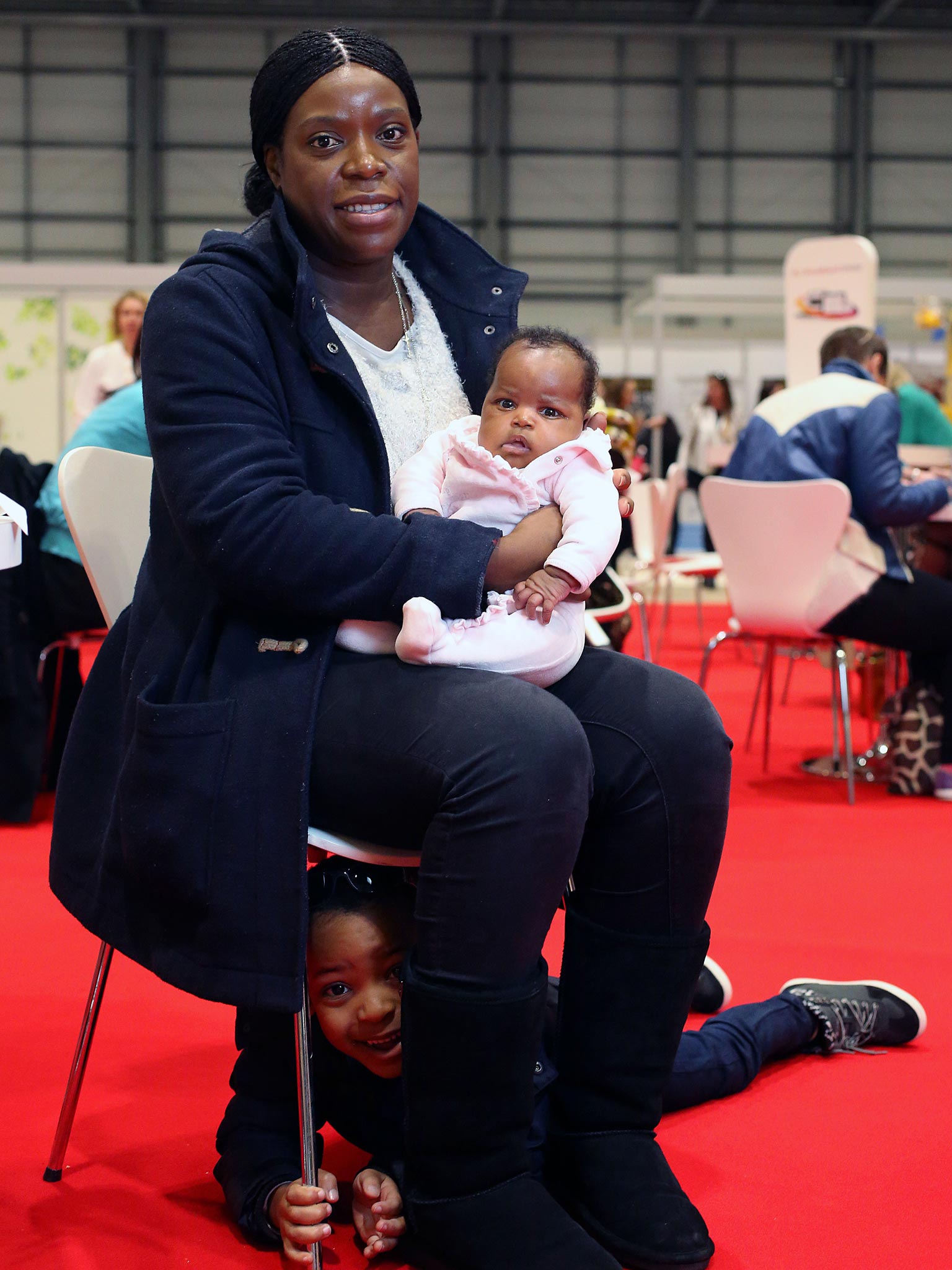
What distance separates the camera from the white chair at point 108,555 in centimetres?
130

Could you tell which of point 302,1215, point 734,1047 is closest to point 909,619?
point 734,1047

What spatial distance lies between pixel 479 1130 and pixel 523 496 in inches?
25.1

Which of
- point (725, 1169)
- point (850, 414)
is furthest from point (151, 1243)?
point (850, 414)

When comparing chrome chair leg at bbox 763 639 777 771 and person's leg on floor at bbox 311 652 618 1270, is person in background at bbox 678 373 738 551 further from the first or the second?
person's leg on floor at bbox 311 652 618 1270

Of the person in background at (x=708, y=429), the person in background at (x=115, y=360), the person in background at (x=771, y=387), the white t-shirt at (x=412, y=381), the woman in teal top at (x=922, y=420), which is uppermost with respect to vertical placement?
the person in background at (x=771, y=387)

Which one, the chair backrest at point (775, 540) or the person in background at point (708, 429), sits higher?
the person in background at point (708, 429)

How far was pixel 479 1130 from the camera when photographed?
4.00ft

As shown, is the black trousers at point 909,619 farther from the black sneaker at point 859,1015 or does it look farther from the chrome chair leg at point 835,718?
the black sneaker at point 859,1015

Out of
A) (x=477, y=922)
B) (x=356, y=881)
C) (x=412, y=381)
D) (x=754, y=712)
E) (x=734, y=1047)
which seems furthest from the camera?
(x=754, y=712)

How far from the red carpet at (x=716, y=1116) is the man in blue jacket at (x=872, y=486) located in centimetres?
94

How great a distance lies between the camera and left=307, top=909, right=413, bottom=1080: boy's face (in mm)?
1357

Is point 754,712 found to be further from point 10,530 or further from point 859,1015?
point 10,530

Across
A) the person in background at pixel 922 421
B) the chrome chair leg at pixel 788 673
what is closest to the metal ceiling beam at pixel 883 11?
the person in background at pixel 922 421

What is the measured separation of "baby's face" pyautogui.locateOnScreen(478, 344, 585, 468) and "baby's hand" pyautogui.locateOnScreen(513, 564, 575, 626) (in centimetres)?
17
